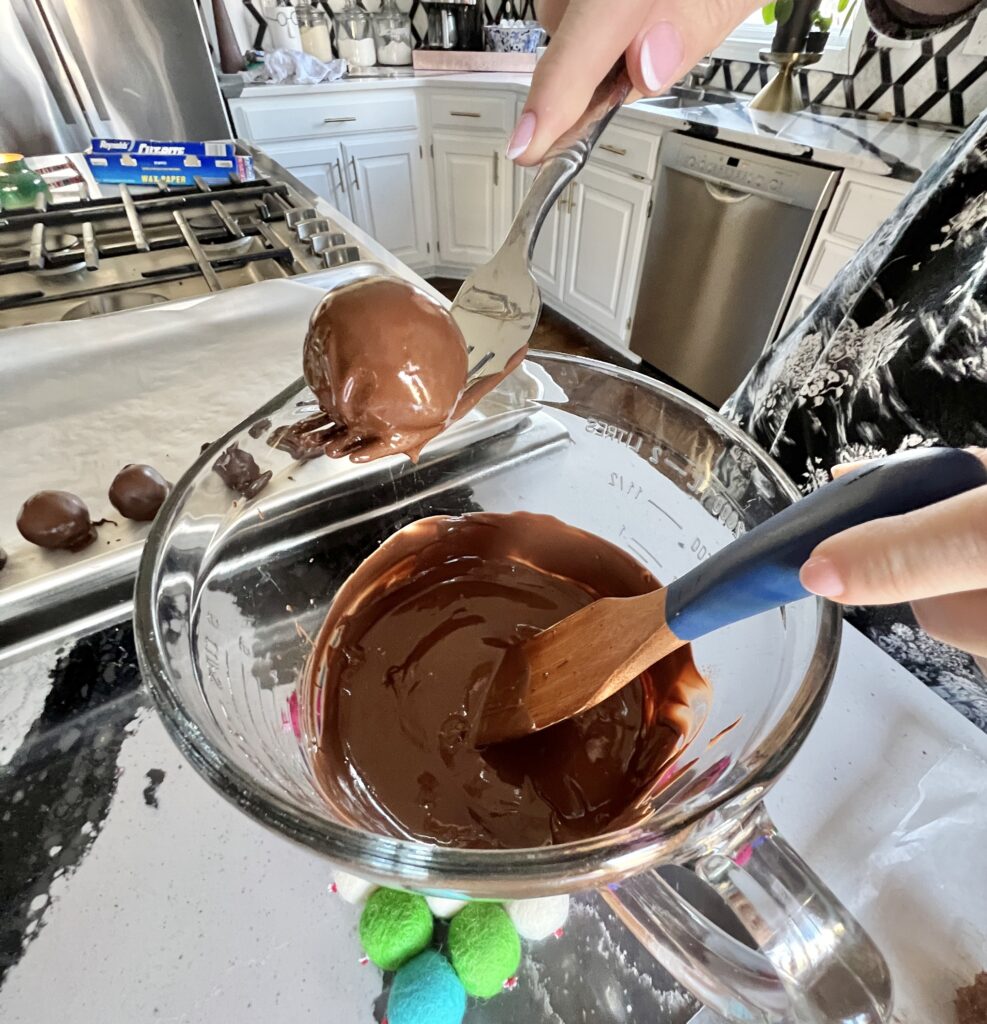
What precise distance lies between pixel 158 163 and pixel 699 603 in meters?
1.70

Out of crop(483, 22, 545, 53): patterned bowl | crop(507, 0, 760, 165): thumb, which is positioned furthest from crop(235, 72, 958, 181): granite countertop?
crop(507, 0, 760, 165): thumb

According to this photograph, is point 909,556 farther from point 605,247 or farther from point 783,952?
point 605,247

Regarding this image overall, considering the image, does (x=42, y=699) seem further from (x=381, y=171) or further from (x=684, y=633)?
(x=381, y=171)

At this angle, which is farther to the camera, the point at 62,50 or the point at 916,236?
the point at 62,50

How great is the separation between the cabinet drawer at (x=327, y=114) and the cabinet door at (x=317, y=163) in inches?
1.6

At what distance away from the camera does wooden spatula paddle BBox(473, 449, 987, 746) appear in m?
0.32

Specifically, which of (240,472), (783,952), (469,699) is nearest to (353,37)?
(240,472)

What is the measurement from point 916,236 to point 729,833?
829mm

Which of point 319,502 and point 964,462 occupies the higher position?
point 964,462

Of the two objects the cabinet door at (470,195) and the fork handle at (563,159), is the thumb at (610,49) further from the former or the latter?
the cabinet door at (470,195)

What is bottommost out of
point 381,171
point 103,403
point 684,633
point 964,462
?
point 381,171

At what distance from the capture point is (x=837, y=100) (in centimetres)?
225

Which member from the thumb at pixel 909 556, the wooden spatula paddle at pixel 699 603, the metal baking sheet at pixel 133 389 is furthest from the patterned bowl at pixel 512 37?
the thumb at pixel 909 556

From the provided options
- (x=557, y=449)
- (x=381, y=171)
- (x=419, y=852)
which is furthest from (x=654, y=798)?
(x=381, y=171)
